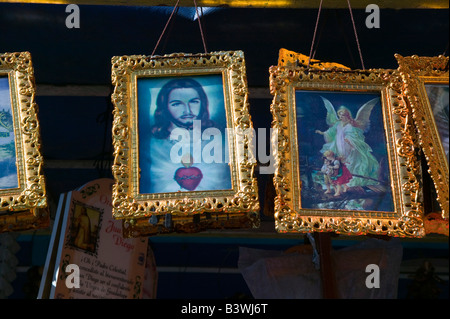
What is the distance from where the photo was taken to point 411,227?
108 inches

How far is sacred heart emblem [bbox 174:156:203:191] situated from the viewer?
9.12ft

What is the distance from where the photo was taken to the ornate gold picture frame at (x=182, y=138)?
108 inches

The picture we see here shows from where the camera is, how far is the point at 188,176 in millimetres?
2805

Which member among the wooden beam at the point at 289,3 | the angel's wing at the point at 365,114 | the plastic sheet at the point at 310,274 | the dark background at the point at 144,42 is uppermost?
the wooden beam at the point at 289,3

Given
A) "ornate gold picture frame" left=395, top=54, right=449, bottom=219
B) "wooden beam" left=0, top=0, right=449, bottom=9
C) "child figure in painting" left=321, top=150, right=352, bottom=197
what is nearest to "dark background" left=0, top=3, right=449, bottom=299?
"wooden beam" left=0, top=0, right=449, bottom=9

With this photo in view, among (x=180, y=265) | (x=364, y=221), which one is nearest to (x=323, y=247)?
(x=364, y=221)

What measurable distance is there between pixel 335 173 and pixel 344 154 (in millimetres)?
105

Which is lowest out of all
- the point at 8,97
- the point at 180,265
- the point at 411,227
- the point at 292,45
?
the point at 180,265

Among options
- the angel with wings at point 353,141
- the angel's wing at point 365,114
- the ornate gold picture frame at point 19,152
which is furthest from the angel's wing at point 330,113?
the ornate gold picture frame at point 19,152

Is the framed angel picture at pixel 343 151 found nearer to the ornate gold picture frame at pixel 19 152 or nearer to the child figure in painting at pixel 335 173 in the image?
the child figure in painting at pixel 335 173

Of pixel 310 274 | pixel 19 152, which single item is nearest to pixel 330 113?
pixel 310 274

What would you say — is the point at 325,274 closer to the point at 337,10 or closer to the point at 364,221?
the point at 364,221
